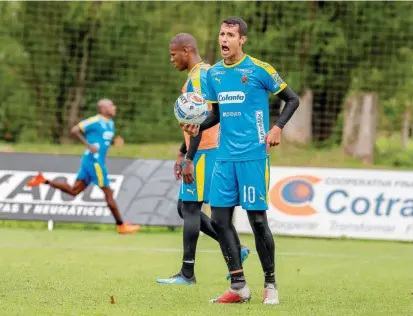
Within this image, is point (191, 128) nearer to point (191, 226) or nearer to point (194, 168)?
point (194, 168)

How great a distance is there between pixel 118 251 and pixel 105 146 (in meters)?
3.38

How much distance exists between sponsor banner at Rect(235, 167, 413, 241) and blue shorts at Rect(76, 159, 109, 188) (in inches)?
105

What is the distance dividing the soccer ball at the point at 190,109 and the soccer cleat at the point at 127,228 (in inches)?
317

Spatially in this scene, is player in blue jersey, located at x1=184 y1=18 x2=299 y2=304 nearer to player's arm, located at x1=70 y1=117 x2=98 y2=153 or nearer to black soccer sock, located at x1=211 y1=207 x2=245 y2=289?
black soccer sock, located at x1=211 y1=207 x2=245 y2=289

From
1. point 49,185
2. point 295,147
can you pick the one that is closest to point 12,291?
point 49,185

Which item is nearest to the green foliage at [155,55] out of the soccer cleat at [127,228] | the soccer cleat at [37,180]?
the soccer cleat at [127,228]

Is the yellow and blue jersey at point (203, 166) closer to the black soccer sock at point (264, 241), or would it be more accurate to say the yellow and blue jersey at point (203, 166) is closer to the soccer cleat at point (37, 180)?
the black soccer sock at point (264, 241)

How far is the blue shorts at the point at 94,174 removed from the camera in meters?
16.0

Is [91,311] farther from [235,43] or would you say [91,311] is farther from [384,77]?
[384,77]

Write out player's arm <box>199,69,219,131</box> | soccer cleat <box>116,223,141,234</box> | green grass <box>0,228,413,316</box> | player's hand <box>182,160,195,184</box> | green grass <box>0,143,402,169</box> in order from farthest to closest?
1. green grass <box>0,143,402,169</box>
2. soccer cleat <box>116,223,141,234</box>
3. player's hand <box>182,160,195,184</box>
4. player's arm <box>199,69,219,131</box>
5. green grass <box>0,228,413,316</box>

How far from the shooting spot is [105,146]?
1658 cm

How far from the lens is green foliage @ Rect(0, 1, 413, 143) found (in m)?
27.1

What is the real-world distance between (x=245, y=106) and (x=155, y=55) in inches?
959

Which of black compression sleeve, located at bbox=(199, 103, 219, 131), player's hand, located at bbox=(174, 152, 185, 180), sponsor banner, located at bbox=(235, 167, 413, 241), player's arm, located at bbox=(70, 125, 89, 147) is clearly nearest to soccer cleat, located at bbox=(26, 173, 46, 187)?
player's arm, located at bbox=(70, 125, 89, 147)
